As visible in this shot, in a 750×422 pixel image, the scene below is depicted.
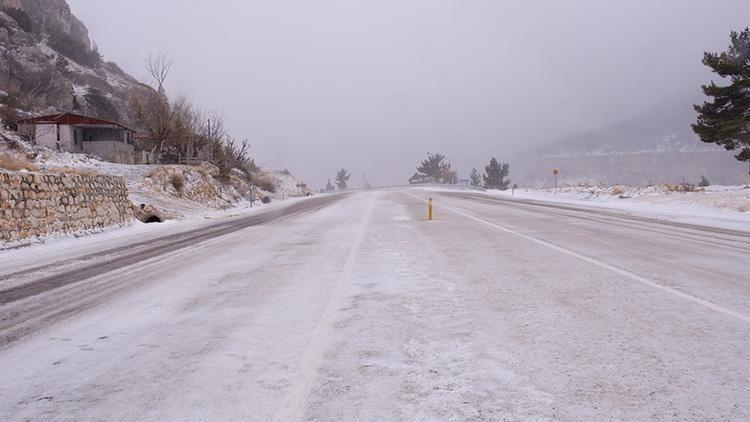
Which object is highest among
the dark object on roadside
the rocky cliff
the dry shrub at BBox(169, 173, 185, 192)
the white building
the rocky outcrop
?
the rocky outcrop

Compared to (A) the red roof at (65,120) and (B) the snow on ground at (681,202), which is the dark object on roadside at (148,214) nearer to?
(A) the red roof at (65,120)

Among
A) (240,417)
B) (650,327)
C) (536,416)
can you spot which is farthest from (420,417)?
(650,327)

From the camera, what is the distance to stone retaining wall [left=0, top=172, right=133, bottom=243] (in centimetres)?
1176

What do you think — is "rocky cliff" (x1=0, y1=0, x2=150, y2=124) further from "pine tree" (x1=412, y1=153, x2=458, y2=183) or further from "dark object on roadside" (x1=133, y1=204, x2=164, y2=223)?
"pine tree" (x1=412, y1=153, x2=458, y2=183)

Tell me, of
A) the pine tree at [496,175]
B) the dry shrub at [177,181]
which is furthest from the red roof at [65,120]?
the pine tree at [496,175]

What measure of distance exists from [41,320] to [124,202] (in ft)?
48.8

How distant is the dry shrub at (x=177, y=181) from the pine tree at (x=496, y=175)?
250 feet

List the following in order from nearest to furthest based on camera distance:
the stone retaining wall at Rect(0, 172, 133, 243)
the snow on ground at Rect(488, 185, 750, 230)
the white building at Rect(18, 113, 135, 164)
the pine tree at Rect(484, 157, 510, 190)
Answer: the stone retaining wall at Rect(0, 172, 133, 243), the snow on ground at Rect(488, 185, 750, 230), the white building at Rect(18, 113, 135, 164), the pine tree at Rect(484, 157, 510, 190)

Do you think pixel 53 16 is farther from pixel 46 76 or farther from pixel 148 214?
pixel 148 214

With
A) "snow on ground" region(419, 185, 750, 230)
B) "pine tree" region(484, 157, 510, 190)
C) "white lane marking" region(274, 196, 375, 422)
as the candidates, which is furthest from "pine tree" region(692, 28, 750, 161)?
"pine tree" region(484, 157, 510, 190)

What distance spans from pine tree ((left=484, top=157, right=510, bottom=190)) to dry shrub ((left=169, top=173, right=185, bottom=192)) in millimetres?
76127

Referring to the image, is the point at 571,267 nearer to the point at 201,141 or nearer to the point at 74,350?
the point at 74,350

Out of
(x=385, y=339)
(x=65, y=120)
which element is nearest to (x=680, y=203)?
(x=385, y=339)

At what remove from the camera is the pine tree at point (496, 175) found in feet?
307
